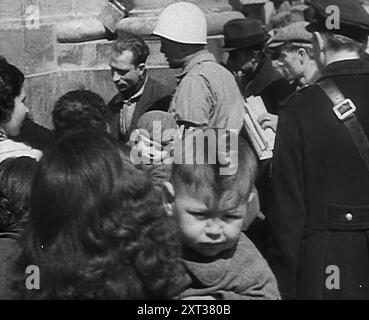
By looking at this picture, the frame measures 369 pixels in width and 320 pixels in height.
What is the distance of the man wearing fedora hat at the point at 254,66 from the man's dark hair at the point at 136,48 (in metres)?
0.38

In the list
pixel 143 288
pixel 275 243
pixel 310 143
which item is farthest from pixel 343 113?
pixel 143 288

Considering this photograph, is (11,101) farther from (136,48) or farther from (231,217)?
(231,217)

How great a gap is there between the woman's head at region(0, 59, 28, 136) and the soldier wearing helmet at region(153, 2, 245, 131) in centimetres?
62

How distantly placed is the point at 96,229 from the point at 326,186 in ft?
4.89

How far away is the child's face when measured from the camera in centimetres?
282

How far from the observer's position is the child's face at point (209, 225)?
2.82 m

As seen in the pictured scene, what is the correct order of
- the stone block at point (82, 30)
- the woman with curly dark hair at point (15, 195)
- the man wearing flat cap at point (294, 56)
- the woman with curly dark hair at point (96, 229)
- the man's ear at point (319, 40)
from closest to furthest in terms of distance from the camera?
1. the woman with curly dark hair at point (96, 229)
2. the woman with curly dark hair at point (15, 195)
3. the man's ear at point (319, 40)
4. the man wearing flat cap at point (294, 56)
5. the stone block at point (82, 30)

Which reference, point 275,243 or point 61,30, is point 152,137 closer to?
point 275,243

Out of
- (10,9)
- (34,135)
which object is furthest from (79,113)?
(10,9)

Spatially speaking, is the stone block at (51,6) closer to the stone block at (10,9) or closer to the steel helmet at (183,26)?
the stone block at (10,9)

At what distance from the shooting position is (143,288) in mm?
2320

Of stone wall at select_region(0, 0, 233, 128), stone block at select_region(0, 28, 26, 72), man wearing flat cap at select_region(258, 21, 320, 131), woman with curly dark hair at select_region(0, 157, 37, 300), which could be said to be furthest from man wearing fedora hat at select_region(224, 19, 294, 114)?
woman with curly dark hair at select_region(0, 157, 37, 300)

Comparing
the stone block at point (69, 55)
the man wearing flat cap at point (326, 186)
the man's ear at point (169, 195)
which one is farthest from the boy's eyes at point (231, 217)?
the stone block at point (69, 55)
